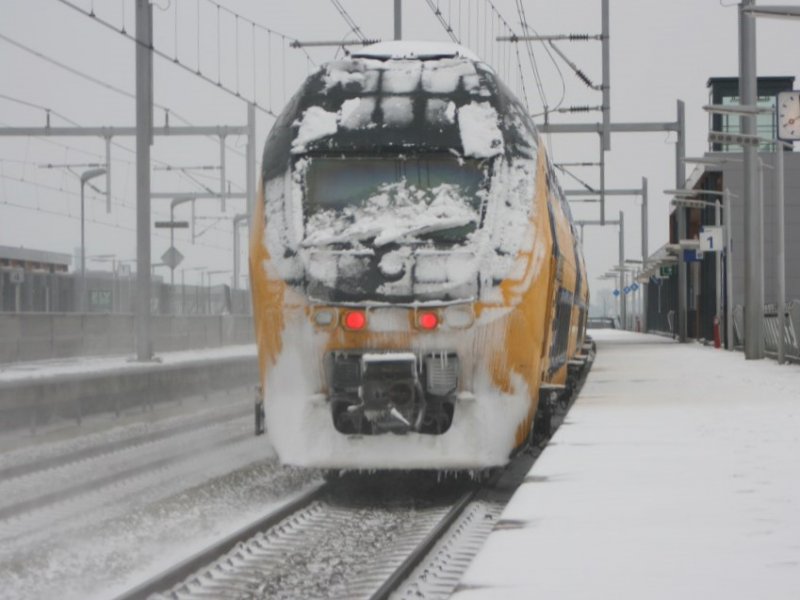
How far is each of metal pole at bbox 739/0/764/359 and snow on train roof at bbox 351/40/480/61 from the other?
60.4ft

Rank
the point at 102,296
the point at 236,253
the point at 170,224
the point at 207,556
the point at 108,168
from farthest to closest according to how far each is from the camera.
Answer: the point at 236,253
the point at 102,296
the point at 108,168
the point at 170,224
the point at 207,556

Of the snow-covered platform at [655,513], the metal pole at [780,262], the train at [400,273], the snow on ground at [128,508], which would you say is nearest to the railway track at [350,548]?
the snow on ground at [128,508]

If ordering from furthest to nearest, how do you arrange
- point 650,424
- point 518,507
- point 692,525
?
point 650,424
point 518,507
point 692,525

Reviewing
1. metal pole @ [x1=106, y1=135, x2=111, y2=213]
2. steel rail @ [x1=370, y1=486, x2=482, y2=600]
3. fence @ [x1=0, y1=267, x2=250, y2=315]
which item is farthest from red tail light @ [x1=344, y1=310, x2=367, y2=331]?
metal pole @ [x1=106, y1=135, x2=111, y2=213]

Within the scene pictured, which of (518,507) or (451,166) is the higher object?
(451,166)

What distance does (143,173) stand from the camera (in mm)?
24938

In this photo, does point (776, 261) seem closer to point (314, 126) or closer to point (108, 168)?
point (108, 168)

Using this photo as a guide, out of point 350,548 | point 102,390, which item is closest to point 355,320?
point 350,548

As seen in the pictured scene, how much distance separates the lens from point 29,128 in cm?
3331

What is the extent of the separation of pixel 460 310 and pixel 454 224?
732 mm

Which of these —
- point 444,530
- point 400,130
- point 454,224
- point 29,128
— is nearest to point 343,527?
point 444,530

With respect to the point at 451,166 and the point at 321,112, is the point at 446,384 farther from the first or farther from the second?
the point at 321,112

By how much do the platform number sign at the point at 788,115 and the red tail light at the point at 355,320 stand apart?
16956mm

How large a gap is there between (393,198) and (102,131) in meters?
23.9
